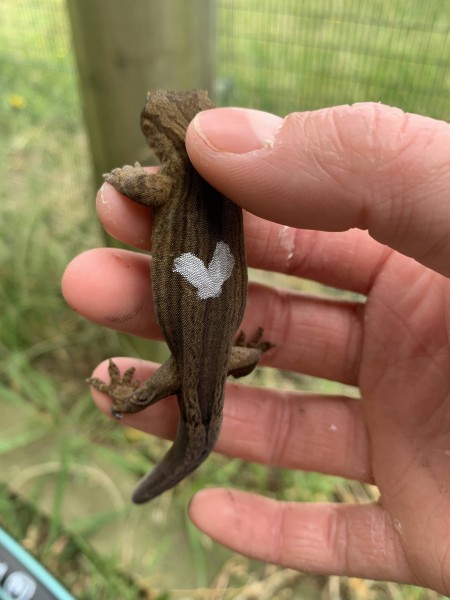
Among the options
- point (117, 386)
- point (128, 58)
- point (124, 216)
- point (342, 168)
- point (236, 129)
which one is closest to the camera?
point (342, 168)

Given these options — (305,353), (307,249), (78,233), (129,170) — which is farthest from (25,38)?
(305,353)

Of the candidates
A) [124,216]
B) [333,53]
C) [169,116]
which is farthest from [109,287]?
[333,53]

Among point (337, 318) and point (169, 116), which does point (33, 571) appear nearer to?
point (337, 318)

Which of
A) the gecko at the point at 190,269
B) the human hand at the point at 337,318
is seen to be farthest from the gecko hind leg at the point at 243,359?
the human hand at the point at 337,318

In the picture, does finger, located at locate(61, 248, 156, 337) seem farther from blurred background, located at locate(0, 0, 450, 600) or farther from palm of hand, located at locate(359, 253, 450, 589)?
palm of hand, located at locate(359, 253, 450, 589)

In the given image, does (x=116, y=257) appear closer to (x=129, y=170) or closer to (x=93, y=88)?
(x=129, y=170)

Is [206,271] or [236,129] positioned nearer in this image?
[236,129]

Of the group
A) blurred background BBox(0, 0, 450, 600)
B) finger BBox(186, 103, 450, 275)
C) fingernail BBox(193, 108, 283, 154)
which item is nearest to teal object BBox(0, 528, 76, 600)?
blurred background BBox(0, 0, 450, 600)
